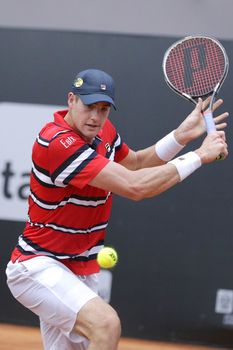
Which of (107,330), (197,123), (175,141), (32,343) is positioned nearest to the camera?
(107,330)

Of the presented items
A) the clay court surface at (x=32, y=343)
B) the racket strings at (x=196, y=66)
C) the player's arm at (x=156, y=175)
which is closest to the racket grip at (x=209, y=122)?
the player's arm at (x=156, y=175)

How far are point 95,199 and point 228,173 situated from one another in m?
1.96

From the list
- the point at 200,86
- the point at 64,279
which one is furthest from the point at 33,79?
the point at 64,279

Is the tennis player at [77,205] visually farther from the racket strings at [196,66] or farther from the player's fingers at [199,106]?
the racket strings at [196,66]

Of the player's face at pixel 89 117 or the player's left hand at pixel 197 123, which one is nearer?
the player's face at pixel 89 117

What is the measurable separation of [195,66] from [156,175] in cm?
92

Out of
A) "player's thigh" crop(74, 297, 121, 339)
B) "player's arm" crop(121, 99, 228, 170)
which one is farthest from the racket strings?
"player's thigh" crop(74, 297, 121, 339)

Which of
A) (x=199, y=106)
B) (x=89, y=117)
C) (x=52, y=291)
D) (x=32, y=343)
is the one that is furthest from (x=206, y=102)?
(x=32, y=343)

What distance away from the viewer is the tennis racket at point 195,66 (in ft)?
14.1

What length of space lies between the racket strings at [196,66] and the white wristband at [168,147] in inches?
9.5

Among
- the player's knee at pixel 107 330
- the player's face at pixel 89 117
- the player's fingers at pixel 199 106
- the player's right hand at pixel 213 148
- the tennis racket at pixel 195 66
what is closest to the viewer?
the player's knee at pixel 107 330

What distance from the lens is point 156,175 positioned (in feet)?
12.5

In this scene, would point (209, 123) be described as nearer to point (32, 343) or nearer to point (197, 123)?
point (197, 123)

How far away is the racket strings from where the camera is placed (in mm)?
4320
